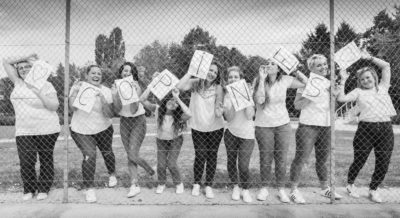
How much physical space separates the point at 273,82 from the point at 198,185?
1638 millimetres

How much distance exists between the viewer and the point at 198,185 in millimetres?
4387

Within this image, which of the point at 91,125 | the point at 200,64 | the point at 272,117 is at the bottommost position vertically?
the point at 91,125

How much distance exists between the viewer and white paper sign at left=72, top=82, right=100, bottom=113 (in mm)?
4074

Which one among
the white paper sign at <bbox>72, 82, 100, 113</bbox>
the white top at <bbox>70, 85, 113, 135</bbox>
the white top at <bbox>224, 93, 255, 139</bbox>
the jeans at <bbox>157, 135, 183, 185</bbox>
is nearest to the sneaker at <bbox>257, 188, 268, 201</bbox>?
the white top at <bbox>224, 93, 255, 139</bbox>

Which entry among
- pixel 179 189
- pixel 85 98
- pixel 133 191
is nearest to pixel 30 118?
pixel 85 98

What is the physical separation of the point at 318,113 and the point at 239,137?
3.37ft

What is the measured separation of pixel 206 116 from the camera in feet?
13.6

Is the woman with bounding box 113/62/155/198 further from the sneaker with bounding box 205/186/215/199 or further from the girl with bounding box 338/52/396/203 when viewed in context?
the girl with bounding box 338/52/396/203

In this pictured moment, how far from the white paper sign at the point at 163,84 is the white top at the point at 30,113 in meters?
1.31

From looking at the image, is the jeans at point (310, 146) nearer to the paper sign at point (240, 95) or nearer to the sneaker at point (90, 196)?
the paper sign at point (240, 95)

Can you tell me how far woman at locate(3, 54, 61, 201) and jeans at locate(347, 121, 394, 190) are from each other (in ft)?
12.5

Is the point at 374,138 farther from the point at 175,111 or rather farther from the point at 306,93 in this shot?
the point at 175,111

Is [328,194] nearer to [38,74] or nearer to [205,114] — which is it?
[205,114]

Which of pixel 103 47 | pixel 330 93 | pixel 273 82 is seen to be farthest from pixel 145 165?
pixel 330 93
